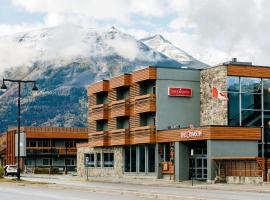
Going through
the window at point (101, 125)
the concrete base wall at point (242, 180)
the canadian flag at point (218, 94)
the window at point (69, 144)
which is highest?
the canadian flag at point (218, 94)

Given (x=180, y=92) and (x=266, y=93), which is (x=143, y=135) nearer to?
(x=180, y=92)

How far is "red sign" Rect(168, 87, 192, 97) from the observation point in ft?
241

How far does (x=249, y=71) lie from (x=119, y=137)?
1785 cm

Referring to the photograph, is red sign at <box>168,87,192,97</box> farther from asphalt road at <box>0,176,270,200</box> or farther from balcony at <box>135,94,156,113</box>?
asphalt road at <box>0,176,270,200</box>

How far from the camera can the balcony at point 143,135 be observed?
72.9m

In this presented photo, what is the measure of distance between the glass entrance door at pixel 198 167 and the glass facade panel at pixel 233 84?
8.19 meters

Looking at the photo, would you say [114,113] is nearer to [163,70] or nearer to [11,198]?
[163,70]

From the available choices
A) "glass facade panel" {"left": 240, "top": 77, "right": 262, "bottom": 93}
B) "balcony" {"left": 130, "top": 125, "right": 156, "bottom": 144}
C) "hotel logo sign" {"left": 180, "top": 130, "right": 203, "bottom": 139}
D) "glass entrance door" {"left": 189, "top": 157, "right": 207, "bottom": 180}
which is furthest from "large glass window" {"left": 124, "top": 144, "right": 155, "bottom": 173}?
"glass facade panel" {"left": 240, "top": 77, "right": 262, "bottom": 93}

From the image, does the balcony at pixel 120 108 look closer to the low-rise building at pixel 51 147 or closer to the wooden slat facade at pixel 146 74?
the wooden slat facade at pixel 146 74

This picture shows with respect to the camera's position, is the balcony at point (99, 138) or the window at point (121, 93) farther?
the balcony at point (99, 138)

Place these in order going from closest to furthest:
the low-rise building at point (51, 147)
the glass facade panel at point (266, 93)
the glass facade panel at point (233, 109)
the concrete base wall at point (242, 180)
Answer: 1. the concrete base wall at point (242, 180)
2. the glass facade panel at point (233, 109)
3. the glass facade panel at point (266, 93)
4. the low-rise building at point (51, 147)

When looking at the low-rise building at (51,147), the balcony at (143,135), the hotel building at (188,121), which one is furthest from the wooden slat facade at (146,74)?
the low-rise building at (51,147)

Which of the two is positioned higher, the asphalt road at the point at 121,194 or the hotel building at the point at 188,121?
the hotel building at the point at 188,121

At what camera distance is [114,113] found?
83000mm
